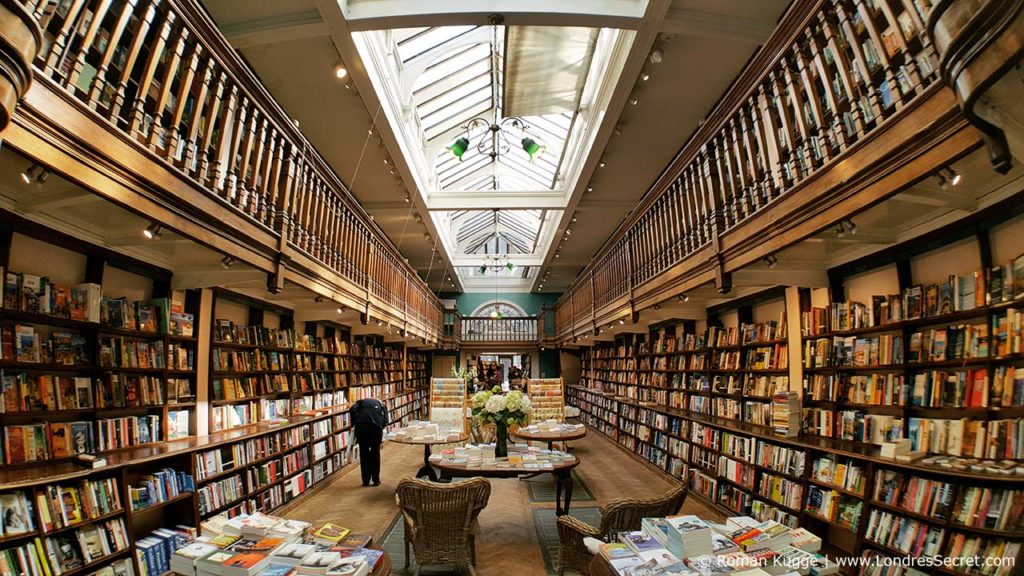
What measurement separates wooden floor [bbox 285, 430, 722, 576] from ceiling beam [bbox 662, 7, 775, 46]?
17.6 ft

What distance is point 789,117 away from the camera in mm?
3527

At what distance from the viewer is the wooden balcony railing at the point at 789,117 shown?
102 inches

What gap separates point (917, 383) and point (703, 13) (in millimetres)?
3892

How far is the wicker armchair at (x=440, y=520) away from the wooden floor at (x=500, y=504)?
559 mm

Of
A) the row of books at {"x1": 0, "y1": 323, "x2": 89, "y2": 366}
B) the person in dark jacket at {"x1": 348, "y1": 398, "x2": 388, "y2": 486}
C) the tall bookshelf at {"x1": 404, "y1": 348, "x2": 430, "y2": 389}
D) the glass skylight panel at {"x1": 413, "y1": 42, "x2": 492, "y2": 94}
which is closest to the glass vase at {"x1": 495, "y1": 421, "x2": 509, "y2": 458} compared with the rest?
the person in dark jacket at {"x1": 348, "y1": 398, "x2": 388, "y2": 486}

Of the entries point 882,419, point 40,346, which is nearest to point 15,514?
point 40,346

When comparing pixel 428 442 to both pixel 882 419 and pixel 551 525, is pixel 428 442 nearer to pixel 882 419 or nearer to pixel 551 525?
pixel 551 525

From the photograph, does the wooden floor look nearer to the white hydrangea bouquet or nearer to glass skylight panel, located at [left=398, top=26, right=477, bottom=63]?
the white hydrangea bouquet

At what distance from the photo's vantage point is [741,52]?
563 cm

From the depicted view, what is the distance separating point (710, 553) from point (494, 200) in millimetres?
8545

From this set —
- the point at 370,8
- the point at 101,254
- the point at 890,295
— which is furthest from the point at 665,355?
the point at 101,254

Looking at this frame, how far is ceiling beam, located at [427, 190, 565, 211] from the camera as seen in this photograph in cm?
1016

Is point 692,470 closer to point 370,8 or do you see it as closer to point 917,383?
point 917,383

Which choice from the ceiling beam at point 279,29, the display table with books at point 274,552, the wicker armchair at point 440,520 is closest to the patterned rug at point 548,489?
the wicker armchair at point 440,520
